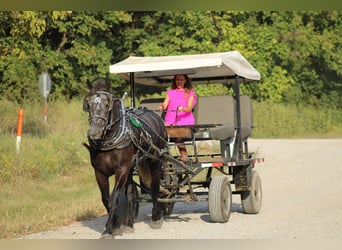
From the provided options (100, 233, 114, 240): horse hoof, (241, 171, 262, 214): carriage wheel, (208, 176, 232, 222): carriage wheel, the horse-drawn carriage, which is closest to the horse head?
the horse-drawn carriage

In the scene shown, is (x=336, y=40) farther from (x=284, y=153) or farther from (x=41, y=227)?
(x=41, y=227)

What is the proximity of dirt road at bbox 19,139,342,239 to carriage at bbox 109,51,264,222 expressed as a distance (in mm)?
364

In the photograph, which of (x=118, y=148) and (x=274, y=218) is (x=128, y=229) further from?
(x=274, y=218)

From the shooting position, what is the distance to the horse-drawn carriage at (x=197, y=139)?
991cm

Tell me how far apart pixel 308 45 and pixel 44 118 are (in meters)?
19.0

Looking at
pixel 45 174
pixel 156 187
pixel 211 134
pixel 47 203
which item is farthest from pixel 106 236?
pixel 45 174

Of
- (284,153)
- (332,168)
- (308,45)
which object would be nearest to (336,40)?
(308,45)

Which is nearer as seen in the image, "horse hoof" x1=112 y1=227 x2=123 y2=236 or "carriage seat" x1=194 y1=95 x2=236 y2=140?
"horse hoof" x1=112 y1=227 x2=123 y2=236

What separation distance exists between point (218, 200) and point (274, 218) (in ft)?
3.44

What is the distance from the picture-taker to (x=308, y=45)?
39.2 m

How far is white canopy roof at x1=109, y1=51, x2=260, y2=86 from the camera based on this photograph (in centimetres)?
1060

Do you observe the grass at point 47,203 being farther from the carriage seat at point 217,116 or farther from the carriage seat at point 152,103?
the carriage seat at point 217,116

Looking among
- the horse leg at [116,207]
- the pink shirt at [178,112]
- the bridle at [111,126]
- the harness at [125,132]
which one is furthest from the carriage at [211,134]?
the bridle at [111,126]

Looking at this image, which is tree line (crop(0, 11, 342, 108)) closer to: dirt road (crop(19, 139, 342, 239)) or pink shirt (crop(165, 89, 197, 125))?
dirt road (crop(19, 139, 342, 239))
